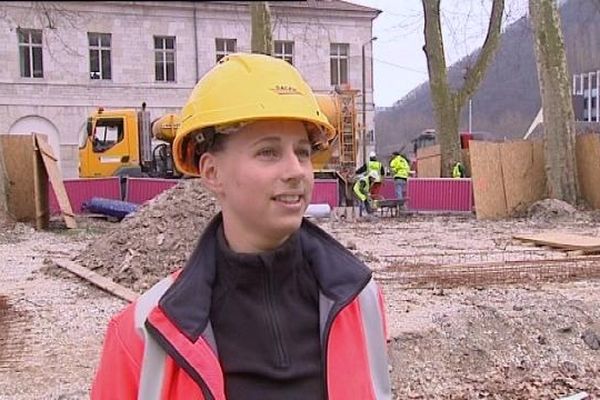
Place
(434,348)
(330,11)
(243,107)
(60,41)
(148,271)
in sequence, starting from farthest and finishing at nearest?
(330,11) → (60,41) → (148,271) → (434,348) → (243,107)

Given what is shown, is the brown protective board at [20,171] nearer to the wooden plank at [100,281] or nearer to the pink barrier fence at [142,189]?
the pink barrier fence at [142,189]

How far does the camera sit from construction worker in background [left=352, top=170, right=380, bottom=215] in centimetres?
1903

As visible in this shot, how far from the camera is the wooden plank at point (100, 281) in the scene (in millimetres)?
7812

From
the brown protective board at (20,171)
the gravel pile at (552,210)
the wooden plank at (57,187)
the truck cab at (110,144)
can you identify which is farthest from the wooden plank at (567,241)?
the truck cab at (110,144)

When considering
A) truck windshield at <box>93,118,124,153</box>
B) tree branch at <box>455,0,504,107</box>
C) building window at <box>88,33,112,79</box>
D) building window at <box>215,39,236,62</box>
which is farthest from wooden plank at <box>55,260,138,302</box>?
building window at <box>215,39,236,62</box>

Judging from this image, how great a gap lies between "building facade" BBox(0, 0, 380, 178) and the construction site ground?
80.0 feet

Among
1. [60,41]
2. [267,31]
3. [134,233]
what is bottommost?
[134,233]

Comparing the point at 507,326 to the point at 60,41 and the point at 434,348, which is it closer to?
the point at 434,348

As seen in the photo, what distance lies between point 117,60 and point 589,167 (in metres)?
24.5

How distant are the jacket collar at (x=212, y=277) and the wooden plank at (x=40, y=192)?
14505mm

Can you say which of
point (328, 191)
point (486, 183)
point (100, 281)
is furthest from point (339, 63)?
point (100, 281)

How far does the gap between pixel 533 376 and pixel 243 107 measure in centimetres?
432

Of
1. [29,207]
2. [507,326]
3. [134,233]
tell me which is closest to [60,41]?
[29,207]

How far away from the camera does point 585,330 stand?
5.94 m
